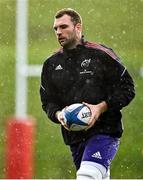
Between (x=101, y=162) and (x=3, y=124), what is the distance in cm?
Answer: 555

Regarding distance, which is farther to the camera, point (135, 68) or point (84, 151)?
point (135, 68)

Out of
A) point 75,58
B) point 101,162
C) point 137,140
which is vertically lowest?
point 137,140

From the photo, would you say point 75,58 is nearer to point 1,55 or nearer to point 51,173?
point 51,173

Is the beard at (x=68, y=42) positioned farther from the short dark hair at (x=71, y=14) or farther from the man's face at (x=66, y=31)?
the short dark hair at (x=71, y=14)

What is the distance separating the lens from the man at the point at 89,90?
588cm

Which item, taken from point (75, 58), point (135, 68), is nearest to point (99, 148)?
point (75, 58)

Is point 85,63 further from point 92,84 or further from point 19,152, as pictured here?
point 19,152

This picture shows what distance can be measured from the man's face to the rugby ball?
0.40 metres

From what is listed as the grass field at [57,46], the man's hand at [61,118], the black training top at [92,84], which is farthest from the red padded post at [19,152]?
the man's hand at [61,118]

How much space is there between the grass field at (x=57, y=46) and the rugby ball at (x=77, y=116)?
4.96 meters

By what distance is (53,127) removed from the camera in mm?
12125

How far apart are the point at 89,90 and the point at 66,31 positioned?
0.37 m

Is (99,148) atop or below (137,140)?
atop

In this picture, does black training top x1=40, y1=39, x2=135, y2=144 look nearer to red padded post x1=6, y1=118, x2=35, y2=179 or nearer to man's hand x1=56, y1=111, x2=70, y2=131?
man's hand x1=56, y1=111, x2=70, y2=131
